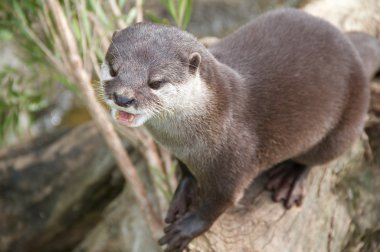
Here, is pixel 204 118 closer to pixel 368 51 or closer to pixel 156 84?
pixel 156 84

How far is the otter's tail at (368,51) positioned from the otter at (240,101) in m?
0.01

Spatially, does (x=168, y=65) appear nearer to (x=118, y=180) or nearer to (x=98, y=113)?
(x=98, y=113)

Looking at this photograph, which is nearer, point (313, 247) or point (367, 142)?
point (313, 247)

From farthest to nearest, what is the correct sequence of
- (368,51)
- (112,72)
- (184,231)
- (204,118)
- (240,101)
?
1. (368,51)
2. (184,231)
3. (240,101)
4. (204,118)
5. (112,72)

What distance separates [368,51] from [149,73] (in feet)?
4.92

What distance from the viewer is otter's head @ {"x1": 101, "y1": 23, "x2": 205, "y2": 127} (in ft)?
6.34

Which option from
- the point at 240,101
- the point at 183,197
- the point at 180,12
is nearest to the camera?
the point at 240,101

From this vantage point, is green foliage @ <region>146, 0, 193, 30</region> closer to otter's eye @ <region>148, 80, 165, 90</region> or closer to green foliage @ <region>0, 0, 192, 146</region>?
green foliage @ <region>0, 0, 192, 146</region>

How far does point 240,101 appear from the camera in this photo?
242cm

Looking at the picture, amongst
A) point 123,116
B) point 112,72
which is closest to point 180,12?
point 112,72

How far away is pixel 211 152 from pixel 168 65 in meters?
0.50

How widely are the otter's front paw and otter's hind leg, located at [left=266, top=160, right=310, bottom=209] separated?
1.51ft

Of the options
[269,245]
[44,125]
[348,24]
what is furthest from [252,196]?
[44,125]

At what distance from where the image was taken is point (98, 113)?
302 centimetres
